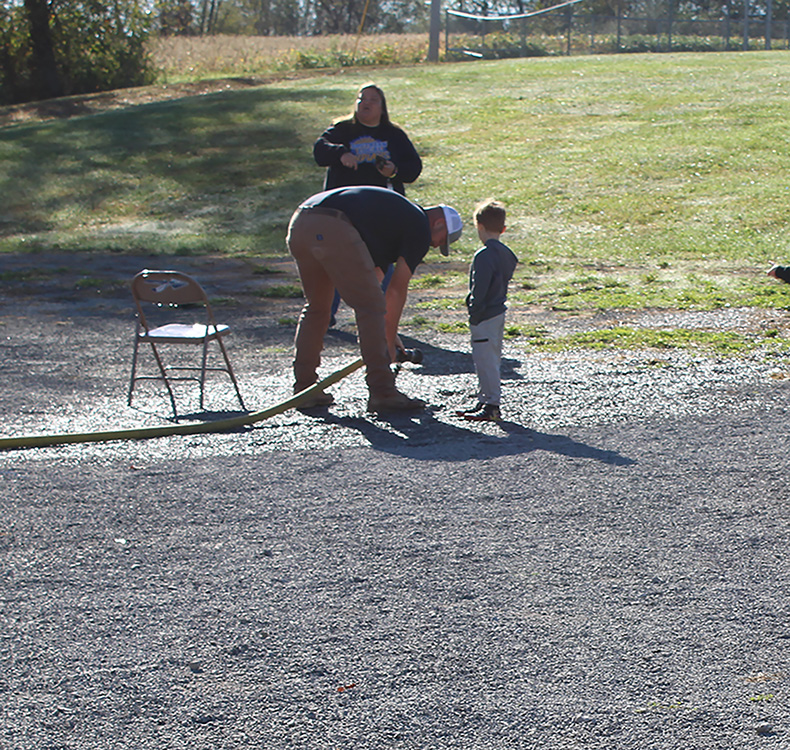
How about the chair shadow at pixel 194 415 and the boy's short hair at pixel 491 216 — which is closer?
the boy's short hair at pixel 491 216

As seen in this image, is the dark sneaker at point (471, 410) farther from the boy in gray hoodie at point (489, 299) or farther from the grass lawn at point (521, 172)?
the grass lawn at point (521, 172)

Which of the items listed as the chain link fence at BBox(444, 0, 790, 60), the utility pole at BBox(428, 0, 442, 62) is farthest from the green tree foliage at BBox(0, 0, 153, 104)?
the chain link fence at BBox(444, 0, 790, 60)

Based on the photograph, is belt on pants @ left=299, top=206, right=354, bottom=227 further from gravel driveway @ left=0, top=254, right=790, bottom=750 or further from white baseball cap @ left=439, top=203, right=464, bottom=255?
gravel driveway @ left=0, top=254, right=790, bottom=750

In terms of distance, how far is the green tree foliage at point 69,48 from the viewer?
3238cm

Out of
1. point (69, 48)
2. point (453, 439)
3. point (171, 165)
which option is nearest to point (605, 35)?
point (69, 48)

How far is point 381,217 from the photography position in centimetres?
648

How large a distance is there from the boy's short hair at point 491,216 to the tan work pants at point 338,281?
0.73 meters

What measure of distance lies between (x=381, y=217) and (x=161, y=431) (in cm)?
188

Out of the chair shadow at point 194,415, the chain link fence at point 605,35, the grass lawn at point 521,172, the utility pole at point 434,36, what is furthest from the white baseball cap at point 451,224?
the chain link fence at point 605,35

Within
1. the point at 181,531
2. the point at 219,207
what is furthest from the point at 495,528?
the point at 219,207

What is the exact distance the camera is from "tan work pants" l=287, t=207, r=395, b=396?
639 cm

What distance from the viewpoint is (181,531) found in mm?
4699

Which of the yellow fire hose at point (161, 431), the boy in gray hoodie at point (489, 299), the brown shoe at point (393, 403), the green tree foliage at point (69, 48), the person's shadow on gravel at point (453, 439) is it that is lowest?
the person's shadow on gravel at point (453, 439)

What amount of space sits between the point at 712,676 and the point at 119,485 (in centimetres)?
313
